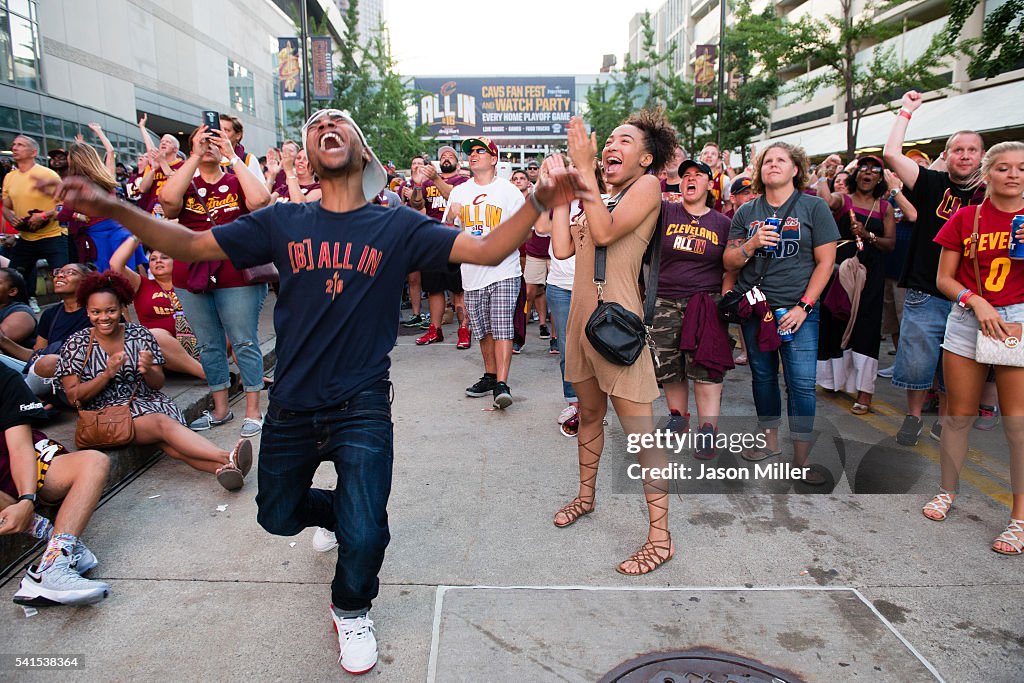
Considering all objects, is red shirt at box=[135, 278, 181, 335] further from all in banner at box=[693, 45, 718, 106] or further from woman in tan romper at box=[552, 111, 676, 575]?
all in banner at box=[693, 45, 718, 106]

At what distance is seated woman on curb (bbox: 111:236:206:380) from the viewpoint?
5570 mm

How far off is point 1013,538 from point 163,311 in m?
6.10

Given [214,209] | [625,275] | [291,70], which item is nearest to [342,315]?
[625,275]

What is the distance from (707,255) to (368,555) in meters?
3.03

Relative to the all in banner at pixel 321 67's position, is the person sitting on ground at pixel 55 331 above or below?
below

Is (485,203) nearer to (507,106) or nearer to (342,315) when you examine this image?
(342,315)

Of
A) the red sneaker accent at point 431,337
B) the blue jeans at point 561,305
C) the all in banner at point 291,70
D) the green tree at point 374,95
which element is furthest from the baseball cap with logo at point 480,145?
the green tree at point 374,95

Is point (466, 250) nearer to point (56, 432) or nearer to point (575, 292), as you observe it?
point (575, 292)

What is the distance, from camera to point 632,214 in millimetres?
3219

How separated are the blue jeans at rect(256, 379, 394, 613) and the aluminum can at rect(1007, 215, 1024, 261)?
3097 millimetres

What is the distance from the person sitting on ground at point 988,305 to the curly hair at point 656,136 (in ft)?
5.16

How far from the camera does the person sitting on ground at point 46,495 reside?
292 cm

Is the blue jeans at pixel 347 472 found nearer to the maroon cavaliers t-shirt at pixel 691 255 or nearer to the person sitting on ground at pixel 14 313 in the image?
the maroon cavaliers t-shirt at pixel 691 255

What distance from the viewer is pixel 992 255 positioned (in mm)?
3527
